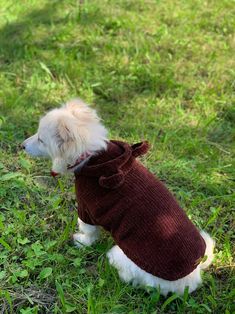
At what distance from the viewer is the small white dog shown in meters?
2.49

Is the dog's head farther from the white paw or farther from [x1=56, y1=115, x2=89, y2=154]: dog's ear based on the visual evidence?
the white paw

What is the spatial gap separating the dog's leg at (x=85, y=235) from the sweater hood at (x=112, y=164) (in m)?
0.40

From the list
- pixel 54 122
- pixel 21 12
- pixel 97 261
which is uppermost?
pixel 54 122

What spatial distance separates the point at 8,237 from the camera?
2.86 metres

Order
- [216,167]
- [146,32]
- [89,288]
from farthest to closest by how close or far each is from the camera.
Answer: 1. [146,32]
2. [216,167]
3. [89,288]

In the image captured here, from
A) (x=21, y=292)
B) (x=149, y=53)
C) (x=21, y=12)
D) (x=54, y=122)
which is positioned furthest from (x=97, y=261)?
(x=21, y=12)

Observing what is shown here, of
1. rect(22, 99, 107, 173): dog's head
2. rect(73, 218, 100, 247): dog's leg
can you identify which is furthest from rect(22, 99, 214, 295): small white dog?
rect(73, 218, 100, 247): dog's leg

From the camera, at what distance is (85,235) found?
284cm

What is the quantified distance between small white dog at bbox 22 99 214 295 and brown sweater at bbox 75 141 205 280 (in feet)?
0.21

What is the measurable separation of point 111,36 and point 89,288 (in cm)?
325

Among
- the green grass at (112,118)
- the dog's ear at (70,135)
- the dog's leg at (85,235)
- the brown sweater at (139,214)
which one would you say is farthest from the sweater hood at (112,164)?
the green grass at (112,118)

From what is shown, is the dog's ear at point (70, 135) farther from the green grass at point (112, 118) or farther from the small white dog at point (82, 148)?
the green grass at point (112, 118)

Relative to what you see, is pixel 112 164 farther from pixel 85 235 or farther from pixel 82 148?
pixel 85 235

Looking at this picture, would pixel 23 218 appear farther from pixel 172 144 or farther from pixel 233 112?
pixel 233 112
